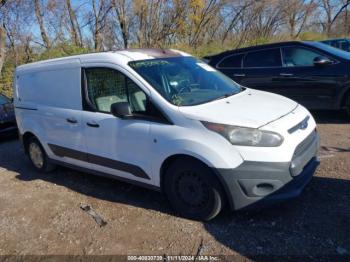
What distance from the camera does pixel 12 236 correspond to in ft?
13.4

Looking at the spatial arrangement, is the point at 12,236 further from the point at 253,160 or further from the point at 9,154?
the point at 9,154

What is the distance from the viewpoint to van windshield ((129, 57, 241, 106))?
161 inches

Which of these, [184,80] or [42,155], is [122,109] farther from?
[42,155]

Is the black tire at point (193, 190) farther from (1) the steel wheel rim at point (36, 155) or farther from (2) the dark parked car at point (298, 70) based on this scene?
(2) the dark parked car at point (298, 70)

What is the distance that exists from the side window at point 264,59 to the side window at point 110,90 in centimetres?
436

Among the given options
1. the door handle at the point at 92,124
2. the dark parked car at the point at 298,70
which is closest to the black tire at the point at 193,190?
the door handle at the point at 92,124

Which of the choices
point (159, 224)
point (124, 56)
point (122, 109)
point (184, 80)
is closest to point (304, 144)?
point (184, 80)

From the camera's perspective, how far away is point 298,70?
7.43 m

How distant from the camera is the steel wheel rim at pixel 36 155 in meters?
5.89

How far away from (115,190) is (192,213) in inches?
59.2

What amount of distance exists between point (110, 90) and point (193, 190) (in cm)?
164

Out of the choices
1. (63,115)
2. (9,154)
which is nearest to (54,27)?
(9,154)

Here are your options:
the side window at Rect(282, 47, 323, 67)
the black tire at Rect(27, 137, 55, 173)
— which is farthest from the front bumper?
the side window at Rect(282, 47, 323, 67)

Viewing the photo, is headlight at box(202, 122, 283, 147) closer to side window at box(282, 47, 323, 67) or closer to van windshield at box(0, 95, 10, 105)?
side window at box(282, 47, 323, 67)
